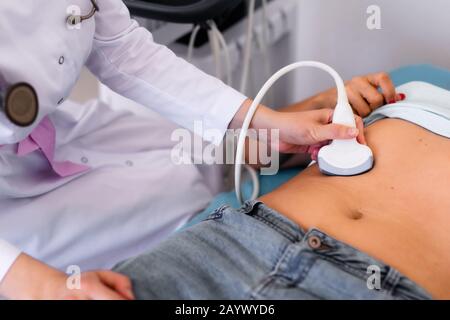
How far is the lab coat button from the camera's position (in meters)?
0.72

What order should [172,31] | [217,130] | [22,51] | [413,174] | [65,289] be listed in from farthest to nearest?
[172,31]
[217,130]
[413,174]
[22,51]
[65,289]

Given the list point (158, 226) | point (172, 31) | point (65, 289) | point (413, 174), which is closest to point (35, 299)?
point (65, 289)

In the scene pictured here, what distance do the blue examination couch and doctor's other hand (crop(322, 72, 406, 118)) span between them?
8.7 inches

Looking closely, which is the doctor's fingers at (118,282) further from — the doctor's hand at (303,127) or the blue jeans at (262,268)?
the doctor's hand at (303,127)

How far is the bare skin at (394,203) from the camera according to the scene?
2.54 feet

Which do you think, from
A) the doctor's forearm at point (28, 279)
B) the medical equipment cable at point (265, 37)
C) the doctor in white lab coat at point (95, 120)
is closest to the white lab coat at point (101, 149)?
the doctor in white lab coat at point (95, 120)

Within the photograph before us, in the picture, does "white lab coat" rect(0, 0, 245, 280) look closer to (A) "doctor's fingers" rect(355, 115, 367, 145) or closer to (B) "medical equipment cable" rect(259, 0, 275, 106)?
(A) "doctor's fingers" rect(355, 115, 367, 145)

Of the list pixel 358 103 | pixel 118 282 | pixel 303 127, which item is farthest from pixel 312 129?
pixel 118 282

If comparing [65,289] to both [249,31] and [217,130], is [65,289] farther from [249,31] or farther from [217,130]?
[249,31]

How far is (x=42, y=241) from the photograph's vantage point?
948mm

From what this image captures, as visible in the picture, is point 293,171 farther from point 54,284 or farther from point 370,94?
point 54,284

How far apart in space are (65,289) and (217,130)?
47 centimetres

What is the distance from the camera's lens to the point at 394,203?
870 millimetres

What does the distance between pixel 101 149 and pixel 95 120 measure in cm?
8
